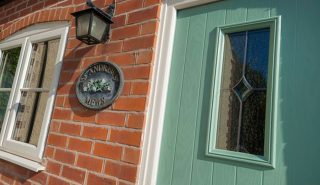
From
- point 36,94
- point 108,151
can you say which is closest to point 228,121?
point 108,151

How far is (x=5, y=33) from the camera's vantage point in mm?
3223

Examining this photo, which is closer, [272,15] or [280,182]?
[280,182]

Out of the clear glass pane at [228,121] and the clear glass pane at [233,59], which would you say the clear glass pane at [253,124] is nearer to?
the clear glass pane at [228,121]

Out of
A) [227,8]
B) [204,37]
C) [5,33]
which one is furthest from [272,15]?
[5,33]

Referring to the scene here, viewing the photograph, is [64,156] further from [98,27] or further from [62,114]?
[98,27]

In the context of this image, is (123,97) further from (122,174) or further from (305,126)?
(305,126)

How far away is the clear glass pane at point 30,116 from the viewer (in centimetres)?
247

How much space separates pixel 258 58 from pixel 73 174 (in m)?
1.47

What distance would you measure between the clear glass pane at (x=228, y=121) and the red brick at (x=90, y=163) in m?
0.83

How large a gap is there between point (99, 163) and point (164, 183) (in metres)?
0.48

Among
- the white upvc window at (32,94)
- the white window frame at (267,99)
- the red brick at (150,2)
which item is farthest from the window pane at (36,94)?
the white window frame at (267,99)

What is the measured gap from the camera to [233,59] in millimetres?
1550

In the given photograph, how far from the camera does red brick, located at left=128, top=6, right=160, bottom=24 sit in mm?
1825

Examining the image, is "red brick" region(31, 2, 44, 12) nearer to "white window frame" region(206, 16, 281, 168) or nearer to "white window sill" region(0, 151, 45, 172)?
"white window sill" region(0, 151, 45, 172)
